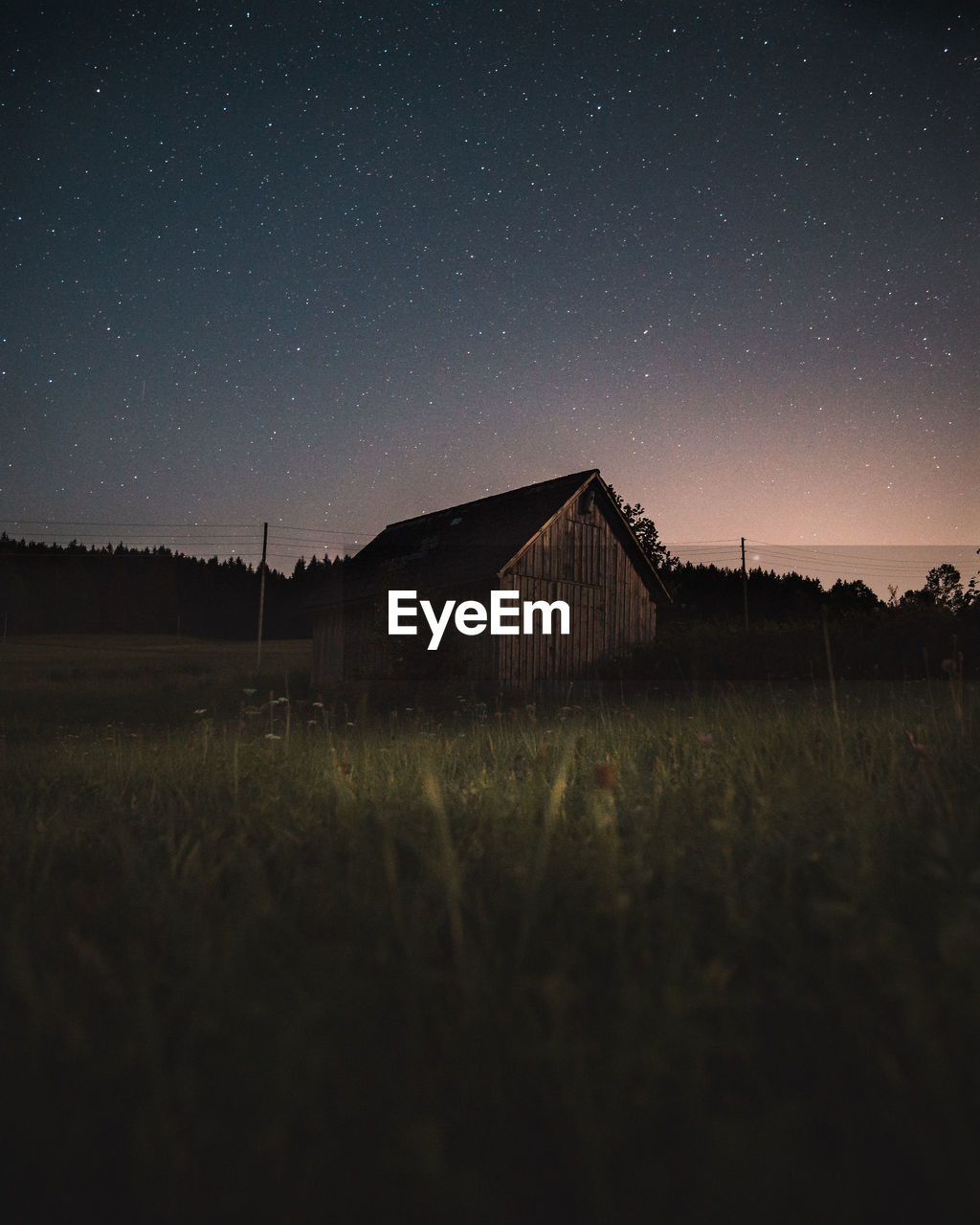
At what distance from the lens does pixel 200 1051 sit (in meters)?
1.48

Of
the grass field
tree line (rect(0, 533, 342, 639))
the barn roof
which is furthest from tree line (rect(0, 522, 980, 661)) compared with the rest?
the grass field

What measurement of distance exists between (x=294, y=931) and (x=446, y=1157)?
95 cm

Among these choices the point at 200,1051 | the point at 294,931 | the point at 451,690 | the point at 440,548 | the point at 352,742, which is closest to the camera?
the point at 200,1051

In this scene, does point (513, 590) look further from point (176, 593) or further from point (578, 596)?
point (176, 593)

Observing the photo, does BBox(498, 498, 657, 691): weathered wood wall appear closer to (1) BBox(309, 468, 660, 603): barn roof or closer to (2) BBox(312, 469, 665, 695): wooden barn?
(2) BBox(312, 469, 665, 695): wooden barn

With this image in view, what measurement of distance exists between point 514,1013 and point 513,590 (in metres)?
18.7

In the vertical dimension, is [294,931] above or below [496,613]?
below

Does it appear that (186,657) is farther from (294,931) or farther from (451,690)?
(294,931)

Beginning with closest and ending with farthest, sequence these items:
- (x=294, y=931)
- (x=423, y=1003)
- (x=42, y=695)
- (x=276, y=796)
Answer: (x=423, y=1003), (x=294, y=931), (x=276, y=796), (x=42, y=695)

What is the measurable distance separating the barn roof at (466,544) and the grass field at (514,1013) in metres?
17.0

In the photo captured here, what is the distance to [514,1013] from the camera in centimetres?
157

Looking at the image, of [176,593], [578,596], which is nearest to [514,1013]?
[578,596]

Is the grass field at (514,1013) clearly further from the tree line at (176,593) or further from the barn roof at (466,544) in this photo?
the tree line at (176,593)

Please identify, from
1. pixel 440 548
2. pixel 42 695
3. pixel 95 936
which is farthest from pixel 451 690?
pixel 95 936
